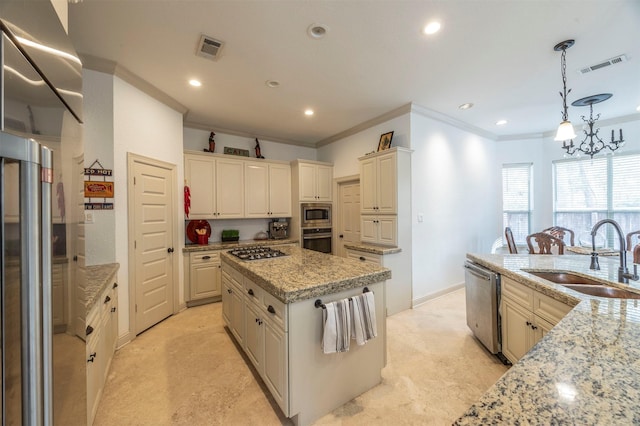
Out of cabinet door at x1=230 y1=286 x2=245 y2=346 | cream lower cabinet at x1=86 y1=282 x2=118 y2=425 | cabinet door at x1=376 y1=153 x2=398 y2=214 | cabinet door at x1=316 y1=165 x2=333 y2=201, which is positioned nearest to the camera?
cream lower cabinet at x1=86 y1=282 x2=118 y2=425

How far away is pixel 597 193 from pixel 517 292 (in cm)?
434

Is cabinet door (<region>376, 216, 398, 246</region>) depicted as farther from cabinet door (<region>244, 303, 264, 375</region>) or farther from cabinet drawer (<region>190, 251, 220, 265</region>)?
cabinet drawer (<region>190, 251, 220, 265</region>)

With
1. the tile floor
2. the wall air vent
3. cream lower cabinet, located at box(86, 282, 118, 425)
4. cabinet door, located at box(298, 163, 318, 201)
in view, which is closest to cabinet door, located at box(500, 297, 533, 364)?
the tile floor

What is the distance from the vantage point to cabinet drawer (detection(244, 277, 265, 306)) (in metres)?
1.98

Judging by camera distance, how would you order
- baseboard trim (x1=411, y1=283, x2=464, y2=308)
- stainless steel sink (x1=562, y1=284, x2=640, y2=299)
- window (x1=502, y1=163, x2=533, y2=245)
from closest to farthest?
stainless steel sink (x1=562, y1=284, x2=640, y2=299), baseboard trim (x1=411, y1=283, x2=464, y2=308), window (x1=502, y1=163, x2=533, y2=245)

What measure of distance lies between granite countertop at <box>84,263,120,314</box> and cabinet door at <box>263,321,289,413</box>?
1057mm

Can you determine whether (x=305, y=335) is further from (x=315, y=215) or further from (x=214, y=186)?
(x=315, y=215)

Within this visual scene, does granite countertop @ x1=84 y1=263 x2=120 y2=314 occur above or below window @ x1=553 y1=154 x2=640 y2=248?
below

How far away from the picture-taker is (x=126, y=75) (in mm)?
2701

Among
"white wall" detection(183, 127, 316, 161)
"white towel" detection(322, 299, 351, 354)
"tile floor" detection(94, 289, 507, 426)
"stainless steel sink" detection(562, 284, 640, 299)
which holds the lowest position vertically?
"tile floor" detection(94, 289, 507, 426)

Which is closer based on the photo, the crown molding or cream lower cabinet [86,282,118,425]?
cream lower cabinet [86,282,118,425]

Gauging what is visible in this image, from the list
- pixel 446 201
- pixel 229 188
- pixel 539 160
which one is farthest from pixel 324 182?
pixel 539 160

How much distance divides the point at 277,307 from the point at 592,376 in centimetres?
147

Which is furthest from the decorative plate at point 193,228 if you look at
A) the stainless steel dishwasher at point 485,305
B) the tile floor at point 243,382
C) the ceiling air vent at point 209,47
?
the stainless steel dishwasher at point 485,305
